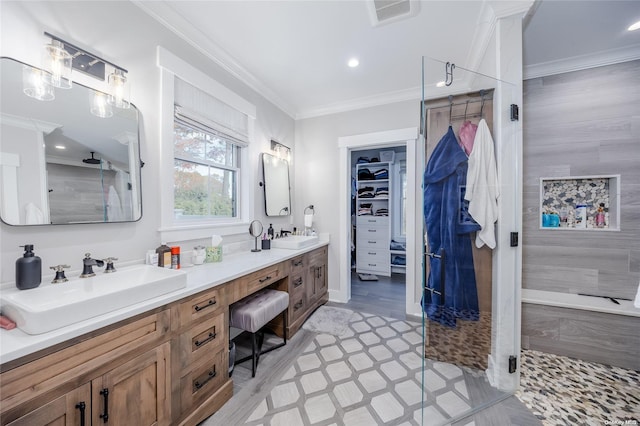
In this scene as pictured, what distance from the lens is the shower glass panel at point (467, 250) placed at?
166 centimetres

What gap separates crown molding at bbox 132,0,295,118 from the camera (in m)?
1.65

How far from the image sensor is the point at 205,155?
2252 millimetres

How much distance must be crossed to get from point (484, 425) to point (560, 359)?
1218 mm

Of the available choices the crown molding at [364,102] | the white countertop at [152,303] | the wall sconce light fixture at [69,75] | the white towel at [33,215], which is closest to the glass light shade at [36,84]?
the wall sconce light fixture at [69,75]

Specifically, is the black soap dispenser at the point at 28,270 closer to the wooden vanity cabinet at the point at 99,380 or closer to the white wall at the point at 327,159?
the wooden vanity cabinet at the point at 99,380

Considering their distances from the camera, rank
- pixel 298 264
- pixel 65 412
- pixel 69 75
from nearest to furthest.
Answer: pixel 65 412, pixel 69 75, pixel 298 264

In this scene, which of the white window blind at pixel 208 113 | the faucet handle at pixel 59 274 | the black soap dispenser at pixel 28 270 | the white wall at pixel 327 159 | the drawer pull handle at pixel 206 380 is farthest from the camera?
the white wall at pixel 327 159

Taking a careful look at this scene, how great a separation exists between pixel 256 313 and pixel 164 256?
2.50 feet

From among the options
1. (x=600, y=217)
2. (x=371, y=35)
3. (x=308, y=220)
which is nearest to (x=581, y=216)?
(x=600, y=217)

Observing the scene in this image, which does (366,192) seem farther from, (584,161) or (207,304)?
(207,304)

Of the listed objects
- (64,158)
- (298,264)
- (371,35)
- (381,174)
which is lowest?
(298,264)

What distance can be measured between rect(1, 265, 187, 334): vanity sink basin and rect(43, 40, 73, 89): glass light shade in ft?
3.41

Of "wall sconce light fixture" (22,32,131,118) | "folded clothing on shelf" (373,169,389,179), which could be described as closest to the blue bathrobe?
"wall sconce light fixture" (22,32,131,118)

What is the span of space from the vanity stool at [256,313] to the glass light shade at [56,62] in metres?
1.72
